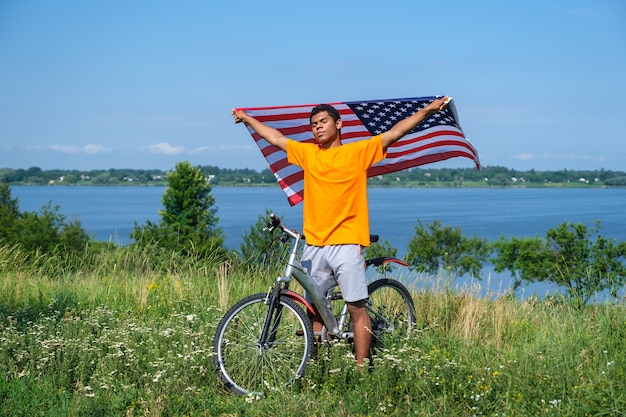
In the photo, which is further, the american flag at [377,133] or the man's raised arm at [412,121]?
the american flag at [377,133]

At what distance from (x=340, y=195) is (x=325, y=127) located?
0.52 meters

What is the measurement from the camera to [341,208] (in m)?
5.42

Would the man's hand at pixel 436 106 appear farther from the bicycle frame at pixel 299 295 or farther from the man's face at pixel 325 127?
the bicycle frame at pixel 299 295

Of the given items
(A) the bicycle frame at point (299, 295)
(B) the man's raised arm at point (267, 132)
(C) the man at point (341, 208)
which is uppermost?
(B) the man's raised arm at point (267, 132)

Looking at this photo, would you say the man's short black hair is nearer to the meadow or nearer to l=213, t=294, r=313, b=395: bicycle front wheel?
l=213, t=294, r=313, b=395: bicycle front wheel

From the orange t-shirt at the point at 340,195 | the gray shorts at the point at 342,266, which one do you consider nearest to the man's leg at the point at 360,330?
the gray shorts at the point at 342,266

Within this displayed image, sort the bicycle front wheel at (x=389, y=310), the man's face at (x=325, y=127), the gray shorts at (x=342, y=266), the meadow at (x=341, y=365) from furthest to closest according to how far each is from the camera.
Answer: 1. the bicycle front wheel at (x=389, y=310)
2. the man's face at (x=325, y=127)
3. the gray shorts at (x=342, y=266)
4. the meadow at (x=341, y=365)

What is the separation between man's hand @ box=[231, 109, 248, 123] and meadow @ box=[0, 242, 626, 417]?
1.83 m

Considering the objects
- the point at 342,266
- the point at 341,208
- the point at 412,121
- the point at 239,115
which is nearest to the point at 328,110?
the point at 412,121

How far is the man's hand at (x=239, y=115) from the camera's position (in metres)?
6.23

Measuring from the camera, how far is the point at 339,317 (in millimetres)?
6172

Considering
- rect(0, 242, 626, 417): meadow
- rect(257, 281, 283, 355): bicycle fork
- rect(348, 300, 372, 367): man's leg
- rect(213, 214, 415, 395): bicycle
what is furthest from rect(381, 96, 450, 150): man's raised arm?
rect(0, 242, 626, 417): meadow

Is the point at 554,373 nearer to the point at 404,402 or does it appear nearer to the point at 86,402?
the point at 404,402

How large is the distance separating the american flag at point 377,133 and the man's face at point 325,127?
1207mm
